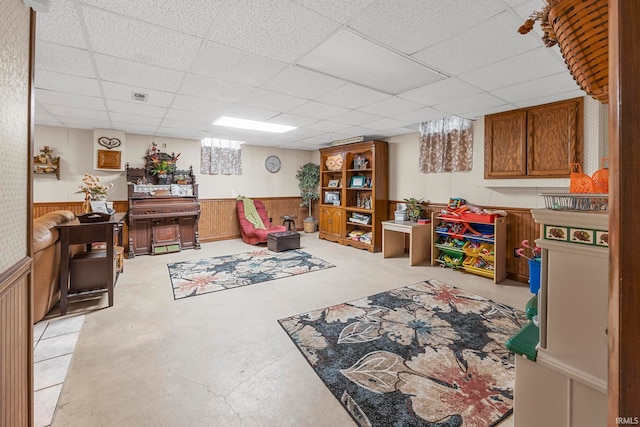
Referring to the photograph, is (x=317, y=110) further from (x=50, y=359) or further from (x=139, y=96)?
(x=50, y=359)

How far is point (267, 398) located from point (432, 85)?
3.15 metres

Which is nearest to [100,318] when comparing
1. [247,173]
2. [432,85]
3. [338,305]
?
[338,305]

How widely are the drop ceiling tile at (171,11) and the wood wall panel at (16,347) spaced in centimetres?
157

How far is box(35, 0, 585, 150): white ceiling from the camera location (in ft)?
5.84

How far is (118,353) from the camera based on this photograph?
2.15m

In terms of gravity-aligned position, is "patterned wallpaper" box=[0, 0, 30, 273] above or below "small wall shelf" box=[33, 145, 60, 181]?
below

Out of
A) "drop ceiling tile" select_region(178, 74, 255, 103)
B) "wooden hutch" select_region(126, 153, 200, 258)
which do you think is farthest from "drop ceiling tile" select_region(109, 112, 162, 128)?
"drop ceiling tile" select_region(178, 74, 255, 103)

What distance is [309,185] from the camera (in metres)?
7.61

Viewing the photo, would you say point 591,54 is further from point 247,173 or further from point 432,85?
Result: point 247,173

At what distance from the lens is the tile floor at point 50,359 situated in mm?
1617

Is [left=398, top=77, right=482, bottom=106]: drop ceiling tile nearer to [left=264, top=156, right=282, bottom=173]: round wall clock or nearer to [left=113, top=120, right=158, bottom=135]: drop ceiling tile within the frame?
[left=113, top=120, right=158, bottom=135]: drop ceiling tile

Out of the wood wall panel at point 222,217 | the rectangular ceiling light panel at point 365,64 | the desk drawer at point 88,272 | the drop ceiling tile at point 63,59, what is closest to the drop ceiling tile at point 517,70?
the rectangular ceiling light panel at point 365,64

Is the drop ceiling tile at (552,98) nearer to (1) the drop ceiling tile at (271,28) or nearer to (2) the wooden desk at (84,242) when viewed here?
(1) the drop ceiling tile at (271,28)

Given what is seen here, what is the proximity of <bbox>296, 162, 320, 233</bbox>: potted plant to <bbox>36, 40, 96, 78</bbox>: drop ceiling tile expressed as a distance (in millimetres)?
5185
